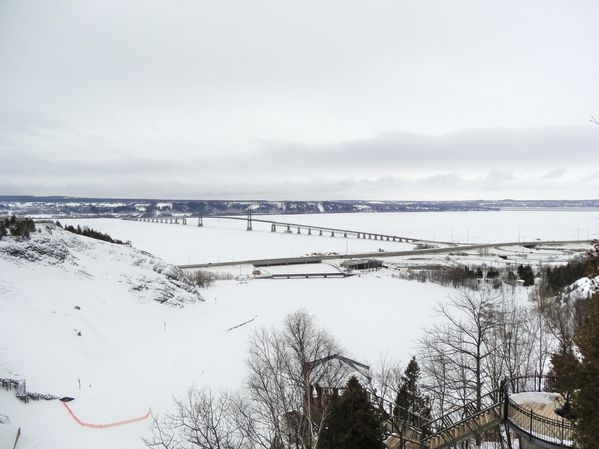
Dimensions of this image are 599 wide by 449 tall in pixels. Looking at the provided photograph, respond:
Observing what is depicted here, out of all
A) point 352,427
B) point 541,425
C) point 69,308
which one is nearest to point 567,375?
point 541,425

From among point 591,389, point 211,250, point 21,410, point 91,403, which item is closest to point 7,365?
point 21,410

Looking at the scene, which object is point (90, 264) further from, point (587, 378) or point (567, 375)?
point (587, 378)

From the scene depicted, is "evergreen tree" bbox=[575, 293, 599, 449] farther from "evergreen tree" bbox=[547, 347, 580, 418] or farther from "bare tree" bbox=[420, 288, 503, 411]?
"bare tree" bbox=[420, 288, 503, 411]

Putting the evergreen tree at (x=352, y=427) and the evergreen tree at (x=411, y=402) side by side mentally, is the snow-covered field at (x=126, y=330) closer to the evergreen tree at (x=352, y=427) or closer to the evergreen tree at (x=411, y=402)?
the evergreen tree at (x=411, y=402)

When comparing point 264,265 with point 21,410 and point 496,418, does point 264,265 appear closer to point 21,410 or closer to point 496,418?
point 21,410

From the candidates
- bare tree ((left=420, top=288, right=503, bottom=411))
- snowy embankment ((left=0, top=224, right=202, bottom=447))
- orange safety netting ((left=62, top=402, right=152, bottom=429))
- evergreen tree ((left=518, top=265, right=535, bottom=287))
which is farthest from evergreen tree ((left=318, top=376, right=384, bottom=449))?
evergreen tree ((left=518, top=265, right=535, bottom=287))

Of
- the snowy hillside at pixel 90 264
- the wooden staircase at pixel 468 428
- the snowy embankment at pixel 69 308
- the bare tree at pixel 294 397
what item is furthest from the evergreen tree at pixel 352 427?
the snowy hillside at pixel 90 264

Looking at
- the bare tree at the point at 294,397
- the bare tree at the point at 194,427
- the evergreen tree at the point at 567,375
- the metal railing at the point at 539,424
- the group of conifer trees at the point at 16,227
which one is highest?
the group of conifer trees at the point at 16,227
